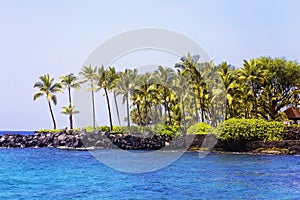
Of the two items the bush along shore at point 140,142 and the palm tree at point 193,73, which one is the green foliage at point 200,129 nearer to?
the bush along shore at point 140,142

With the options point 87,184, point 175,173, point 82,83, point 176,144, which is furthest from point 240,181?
point 82,83

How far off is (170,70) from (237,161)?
32530 mm

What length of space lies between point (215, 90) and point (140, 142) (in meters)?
13.9

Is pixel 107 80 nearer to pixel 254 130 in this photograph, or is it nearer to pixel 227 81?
pixel 227 81

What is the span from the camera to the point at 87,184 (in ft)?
96.3

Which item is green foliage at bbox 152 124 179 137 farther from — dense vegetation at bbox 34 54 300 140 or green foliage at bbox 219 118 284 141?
green foliage at bbox 219 118 284 141

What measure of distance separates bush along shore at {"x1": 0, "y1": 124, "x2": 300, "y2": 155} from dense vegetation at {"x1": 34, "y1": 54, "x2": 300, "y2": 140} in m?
1.03

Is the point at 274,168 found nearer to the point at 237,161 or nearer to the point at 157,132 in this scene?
the point at 237,161

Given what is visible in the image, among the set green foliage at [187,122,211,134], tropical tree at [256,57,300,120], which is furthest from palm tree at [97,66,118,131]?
tropical tree at [256,57,300,120]

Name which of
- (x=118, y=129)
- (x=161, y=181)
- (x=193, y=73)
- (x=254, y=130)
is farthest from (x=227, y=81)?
(x=161, y=181)

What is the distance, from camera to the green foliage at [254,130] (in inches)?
2135

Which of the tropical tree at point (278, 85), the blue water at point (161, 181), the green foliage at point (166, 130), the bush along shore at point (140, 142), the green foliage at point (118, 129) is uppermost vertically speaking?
the tropical tree at point (278, 85)

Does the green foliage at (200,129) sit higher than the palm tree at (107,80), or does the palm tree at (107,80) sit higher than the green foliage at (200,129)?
the palm tree at (107,80)

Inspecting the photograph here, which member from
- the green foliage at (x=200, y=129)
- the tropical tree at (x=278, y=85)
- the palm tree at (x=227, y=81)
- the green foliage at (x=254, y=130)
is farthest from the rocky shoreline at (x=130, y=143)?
the tropical tree at (x=278, y=85)
